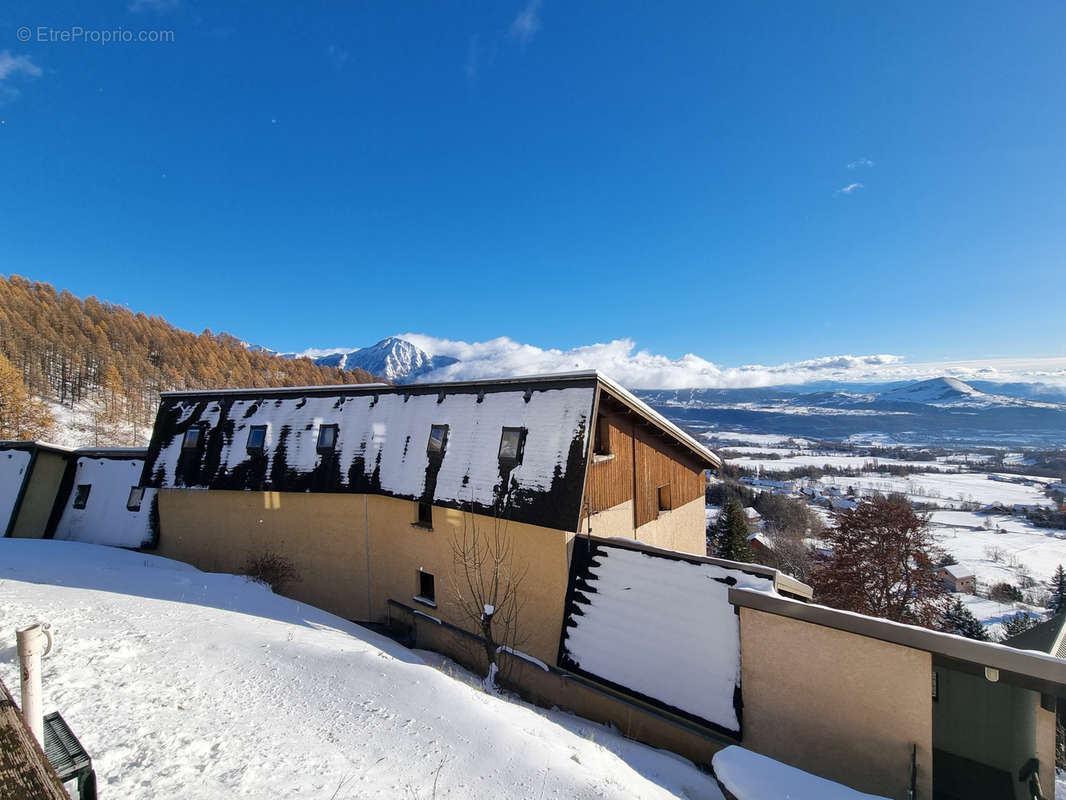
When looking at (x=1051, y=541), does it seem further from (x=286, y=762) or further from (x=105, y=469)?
(x=105, y=469)

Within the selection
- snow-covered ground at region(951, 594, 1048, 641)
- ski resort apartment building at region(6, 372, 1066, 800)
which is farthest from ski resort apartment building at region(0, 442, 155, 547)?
snow-covered ground at region(951, 594, 1048, 641)

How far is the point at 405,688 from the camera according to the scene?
646 centimetres

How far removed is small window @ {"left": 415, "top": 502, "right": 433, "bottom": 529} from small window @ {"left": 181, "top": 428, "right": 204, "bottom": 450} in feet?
35.5

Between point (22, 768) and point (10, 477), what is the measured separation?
26.6 meters

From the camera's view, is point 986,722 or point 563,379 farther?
point 563,379

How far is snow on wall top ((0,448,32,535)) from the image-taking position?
18469 millimetres

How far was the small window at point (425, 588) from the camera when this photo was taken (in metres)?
14.1

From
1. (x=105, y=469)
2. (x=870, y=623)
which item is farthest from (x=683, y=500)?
(x=105, y=469)

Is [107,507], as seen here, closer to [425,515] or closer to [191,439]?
[191,439]

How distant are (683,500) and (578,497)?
7.93 meters

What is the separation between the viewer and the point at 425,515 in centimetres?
1454

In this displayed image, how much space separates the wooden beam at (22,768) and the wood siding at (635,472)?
10.1m

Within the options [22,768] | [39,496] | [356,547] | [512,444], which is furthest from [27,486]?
[22,768]

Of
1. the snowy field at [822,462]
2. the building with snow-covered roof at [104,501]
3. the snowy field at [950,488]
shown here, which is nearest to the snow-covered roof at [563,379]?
the building with snow-covered roof at [104,501]
